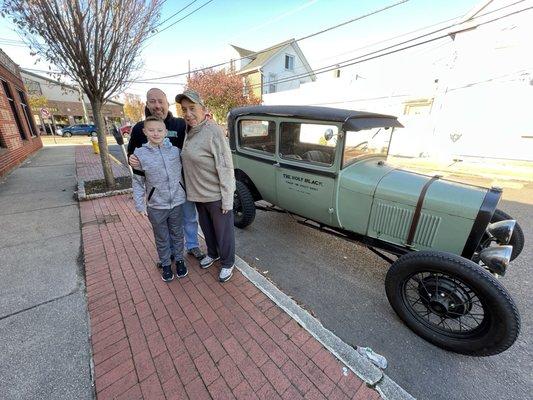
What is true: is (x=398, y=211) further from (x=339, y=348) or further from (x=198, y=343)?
(x=198, y=343)

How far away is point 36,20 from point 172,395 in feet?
20.2

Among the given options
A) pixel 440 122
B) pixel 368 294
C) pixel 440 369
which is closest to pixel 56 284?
pixel 368 294

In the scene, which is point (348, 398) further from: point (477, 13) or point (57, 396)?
point (477, 13)

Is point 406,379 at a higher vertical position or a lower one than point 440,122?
lower

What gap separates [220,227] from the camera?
262 centimetres

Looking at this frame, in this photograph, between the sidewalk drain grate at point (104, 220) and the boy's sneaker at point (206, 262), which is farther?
the sidewalk drain grate at point (104, 220)

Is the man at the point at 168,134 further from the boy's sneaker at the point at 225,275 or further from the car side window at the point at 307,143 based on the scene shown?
the car side window at the point at 307,143

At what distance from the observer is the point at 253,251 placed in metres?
3.60

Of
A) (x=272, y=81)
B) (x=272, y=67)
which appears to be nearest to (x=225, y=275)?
(x=272, y=81)

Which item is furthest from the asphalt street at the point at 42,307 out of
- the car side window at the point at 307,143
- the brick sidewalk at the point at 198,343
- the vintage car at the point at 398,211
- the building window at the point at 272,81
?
the building window at the point at 272,81

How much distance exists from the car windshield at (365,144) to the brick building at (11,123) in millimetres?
9759

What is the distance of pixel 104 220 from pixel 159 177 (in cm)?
273

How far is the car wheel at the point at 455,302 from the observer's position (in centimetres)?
181

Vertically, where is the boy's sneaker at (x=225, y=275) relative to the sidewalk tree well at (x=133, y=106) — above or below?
below
